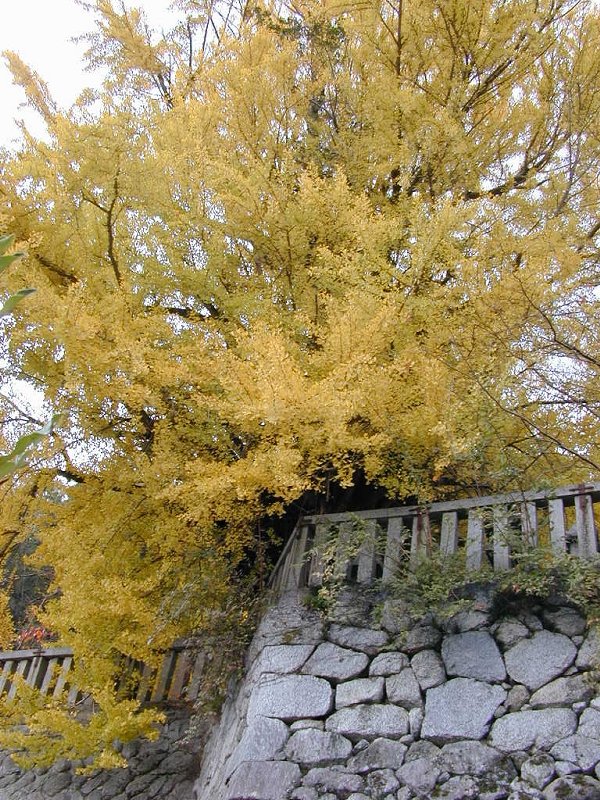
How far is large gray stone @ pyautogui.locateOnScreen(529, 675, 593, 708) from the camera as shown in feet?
9.55

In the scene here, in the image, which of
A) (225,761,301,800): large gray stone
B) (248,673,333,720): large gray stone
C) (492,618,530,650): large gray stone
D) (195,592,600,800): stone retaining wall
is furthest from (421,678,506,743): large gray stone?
(225,761,301,800): large gray stone

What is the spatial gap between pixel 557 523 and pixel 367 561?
3.51ft

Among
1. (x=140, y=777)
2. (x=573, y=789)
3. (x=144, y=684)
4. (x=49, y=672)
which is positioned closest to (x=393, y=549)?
(x=573, y=789)

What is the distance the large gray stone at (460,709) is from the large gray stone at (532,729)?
0.08m

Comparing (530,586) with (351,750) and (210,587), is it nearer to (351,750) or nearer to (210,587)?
(351,750)

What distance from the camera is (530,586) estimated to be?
321 cm

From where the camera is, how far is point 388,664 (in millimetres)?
3453

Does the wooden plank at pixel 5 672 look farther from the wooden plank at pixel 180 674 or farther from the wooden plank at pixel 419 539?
the wooden plank at pixel 419 539

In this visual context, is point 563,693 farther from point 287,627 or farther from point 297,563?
point 297,563

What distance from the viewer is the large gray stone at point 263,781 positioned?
122 inches

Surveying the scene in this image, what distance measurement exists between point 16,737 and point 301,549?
212cm

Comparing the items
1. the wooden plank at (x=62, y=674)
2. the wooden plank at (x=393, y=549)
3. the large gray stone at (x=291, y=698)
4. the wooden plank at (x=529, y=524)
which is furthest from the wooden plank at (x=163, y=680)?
the wooden plank at (x=529, y=524)

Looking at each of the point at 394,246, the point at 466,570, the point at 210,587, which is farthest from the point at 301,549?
the point at 394,246

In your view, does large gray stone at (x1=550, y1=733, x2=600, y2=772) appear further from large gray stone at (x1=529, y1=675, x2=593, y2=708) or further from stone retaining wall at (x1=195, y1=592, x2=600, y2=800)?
large gray stone at (x1=529, y1=675, x2=593, y2=708)
